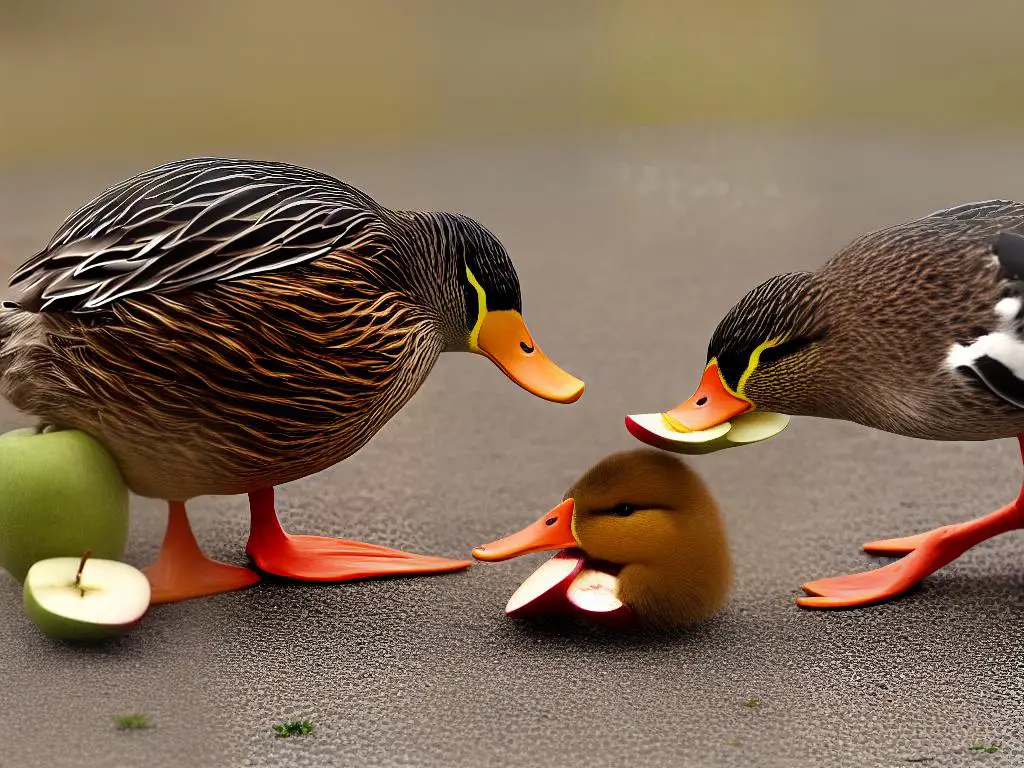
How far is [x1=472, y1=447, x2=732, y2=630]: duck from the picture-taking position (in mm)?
852

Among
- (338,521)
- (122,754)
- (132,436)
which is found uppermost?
(132,436)

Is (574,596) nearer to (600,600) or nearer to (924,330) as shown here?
(600,600)

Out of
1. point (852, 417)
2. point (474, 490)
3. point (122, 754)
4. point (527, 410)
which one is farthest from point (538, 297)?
point (122, 754)

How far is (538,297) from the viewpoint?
1.51m

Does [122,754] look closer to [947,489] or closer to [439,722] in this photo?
[439,722]

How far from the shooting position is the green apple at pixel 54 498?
2.12ft

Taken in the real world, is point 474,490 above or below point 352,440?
below

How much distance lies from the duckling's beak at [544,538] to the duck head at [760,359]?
0.30 ft

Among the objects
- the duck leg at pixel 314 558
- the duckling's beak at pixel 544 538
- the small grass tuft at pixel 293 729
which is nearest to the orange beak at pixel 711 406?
the duckling's beak at pixel 544 538

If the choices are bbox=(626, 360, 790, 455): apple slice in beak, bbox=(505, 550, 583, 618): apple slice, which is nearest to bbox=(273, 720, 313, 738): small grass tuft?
bbox=(505, 550, 583, 618): apple slice

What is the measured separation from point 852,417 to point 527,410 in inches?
19.0

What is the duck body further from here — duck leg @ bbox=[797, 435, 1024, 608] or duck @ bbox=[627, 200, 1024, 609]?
duck leg @ bbox=[797, 435, 1024, 608]

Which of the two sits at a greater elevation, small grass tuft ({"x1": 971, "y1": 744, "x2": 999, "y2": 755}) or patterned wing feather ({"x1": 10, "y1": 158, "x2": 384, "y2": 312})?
patterned wing feather ({"x1": 10, "y1": 158, "x2": 384, "y2": 312})

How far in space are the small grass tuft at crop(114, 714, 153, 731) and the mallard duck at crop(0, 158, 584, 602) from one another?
A: 0.09m
